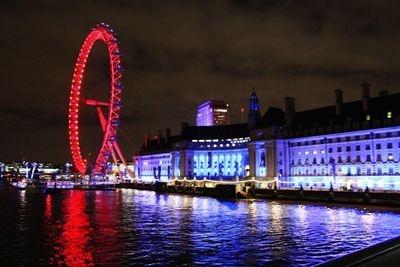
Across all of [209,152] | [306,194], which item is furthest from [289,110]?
[306,194]

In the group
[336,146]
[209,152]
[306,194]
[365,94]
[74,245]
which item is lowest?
[74,245]

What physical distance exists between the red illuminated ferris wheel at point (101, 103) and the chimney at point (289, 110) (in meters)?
48.4

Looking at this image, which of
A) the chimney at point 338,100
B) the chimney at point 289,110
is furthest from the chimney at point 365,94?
the chimney at point 289,110

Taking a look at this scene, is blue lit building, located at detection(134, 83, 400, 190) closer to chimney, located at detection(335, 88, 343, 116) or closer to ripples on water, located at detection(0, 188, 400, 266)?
chimney, located at detection(335, 88, 343, 116)

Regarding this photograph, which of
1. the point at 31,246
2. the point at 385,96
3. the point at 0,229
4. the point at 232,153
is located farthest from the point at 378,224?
the point at 232,153

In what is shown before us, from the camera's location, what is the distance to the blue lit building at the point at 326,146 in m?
94.4

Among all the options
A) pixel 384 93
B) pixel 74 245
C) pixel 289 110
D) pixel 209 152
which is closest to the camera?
pixel 74 245

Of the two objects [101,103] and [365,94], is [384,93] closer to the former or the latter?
[365,94]

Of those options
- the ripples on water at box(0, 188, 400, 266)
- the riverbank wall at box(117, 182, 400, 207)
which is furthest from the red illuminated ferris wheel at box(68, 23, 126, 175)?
the ripples on water at box(0, 188, 400, 266)

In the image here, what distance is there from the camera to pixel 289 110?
127875 millimetres

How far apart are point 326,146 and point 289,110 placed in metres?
21.4

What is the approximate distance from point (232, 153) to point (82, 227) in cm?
12699

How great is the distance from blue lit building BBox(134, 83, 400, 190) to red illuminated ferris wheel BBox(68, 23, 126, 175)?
41.9 m

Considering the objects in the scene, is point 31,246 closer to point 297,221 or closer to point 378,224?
point 297,221
